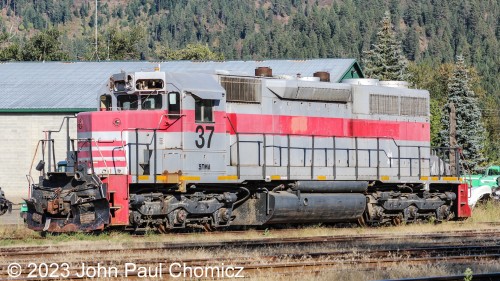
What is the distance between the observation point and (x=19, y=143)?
4153 centimetres

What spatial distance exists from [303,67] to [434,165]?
1903 centimetres

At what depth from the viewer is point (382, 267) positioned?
48.7 feet

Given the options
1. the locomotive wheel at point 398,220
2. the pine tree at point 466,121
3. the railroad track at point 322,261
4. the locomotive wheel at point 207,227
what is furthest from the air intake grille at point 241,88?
the pine tree at point 466,121

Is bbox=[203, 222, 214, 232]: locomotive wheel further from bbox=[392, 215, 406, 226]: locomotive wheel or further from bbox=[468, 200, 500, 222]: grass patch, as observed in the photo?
bbox=[468, 200, 500, 222]: grass patch

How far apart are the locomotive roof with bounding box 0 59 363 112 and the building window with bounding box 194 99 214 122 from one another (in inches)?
762

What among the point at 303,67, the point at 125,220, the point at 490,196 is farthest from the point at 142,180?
the point at 303,67

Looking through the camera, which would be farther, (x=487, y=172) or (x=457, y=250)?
(x=487, y=172)

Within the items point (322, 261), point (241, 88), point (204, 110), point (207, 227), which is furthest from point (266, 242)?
point (322, 261)

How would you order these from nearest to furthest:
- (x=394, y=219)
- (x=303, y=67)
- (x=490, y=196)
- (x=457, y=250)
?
1. (x=457, y=250)
2. (x=394, y=219)
3. (x=490, y=196)
4. (x=303, y=67)

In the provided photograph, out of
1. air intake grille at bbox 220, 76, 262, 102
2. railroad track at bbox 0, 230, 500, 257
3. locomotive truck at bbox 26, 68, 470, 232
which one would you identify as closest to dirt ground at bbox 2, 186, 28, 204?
locomotive truck at bbox 26, 68, 470, 232

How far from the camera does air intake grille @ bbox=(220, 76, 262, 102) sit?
Result: 73.5 ft

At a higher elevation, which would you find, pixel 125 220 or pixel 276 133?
pixel 276 133

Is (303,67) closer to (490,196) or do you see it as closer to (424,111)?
(490,196)

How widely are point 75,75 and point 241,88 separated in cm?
2456
